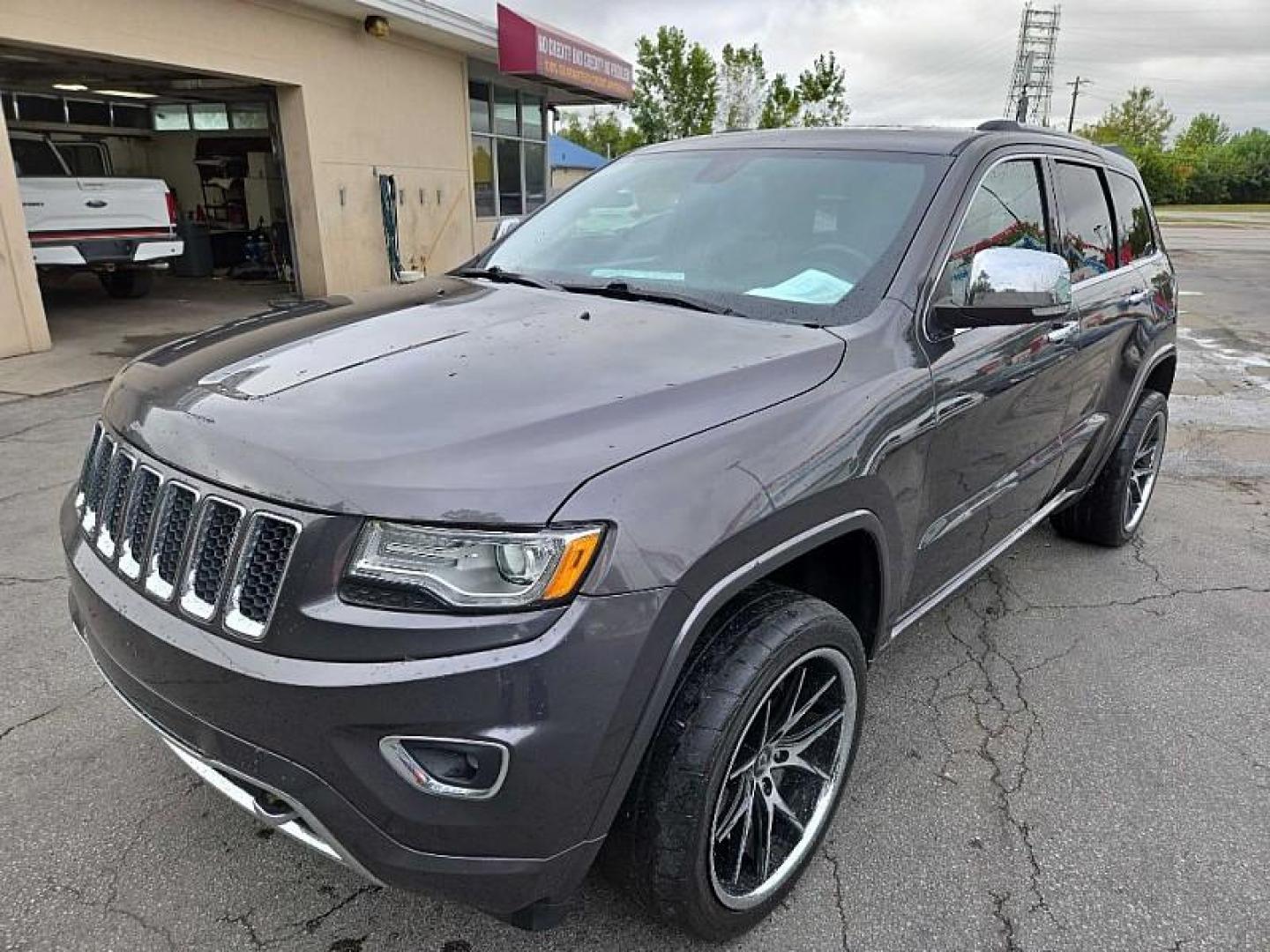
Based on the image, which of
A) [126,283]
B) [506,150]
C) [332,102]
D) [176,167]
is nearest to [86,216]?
[126,283]

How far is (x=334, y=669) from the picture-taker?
1.61 m

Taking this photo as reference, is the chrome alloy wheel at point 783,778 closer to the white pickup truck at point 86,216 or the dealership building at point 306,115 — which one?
the dealership building at point 306,115

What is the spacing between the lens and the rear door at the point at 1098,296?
3.54 metres

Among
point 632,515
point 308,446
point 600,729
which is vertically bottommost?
point 600,729

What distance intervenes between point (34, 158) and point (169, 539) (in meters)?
11.9

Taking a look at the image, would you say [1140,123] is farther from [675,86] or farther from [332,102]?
[332,102]

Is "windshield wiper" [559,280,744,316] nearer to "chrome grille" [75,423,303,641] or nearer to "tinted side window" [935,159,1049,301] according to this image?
"tinted side window" [935,159,1049,301]

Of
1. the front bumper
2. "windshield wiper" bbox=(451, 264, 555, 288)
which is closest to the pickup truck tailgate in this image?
"windshield wiper" bbox=(451, 264, 555, 288)

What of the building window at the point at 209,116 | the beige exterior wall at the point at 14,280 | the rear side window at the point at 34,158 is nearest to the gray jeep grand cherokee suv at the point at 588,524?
the beige exterior wall at the point at 14,280

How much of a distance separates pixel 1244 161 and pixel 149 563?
301 feet

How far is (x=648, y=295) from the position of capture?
270 cm

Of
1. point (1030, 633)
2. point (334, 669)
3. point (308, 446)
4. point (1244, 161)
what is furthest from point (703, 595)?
point (1244, 161)

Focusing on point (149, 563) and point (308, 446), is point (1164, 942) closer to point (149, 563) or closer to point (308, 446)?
point (308, 446)

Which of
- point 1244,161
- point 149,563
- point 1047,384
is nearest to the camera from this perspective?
point 149,563
